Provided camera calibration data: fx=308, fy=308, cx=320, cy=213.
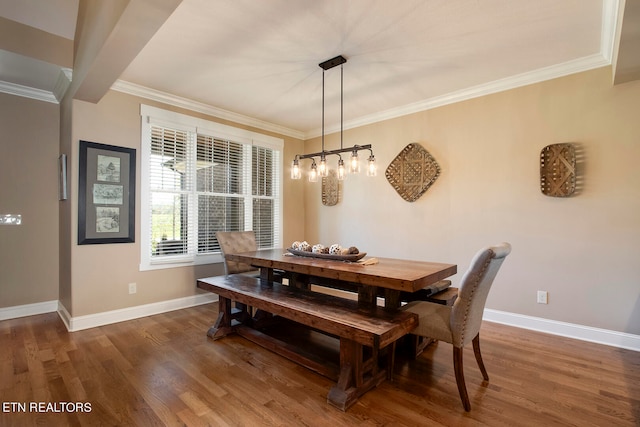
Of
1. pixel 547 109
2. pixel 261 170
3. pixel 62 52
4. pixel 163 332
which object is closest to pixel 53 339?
pixel 163 332

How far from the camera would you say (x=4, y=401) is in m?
1.92

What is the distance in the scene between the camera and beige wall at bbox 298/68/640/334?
9.05ft

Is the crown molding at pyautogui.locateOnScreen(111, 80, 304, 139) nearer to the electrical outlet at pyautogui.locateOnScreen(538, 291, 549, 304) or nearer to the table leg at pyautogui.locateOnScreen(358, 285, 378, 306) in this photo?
the table leg at pyautogui.locateOnScreen(358, 285, 378, 306)

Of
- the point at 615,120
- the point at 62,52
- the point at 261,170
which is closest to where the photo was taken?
the point at 615,120

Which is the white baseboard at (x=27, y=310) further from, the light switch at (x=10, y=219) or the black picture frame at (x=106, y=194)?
the black picture frame at (x=106, y=194)

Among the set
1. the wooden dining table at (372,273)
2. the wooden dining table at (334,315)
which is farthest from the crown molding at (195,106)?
the wooden dining table at (372,273)

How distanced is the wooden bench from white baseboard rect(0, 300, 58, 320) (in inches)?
89.6

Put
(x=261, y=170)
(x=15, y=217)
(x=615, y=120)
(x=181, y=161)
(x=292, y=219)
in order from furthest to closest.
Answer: (x=292, y=219) → (x=261, y=170) → (x=181, y=161) → (x=15, y=217) → (x=615, y=120)

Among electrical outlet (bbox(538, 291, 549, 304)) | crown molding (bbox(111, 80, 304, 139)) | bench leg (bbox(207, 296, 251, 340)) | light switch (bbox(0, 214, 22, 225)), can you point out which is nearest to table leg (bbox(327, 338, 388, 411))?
bench leg (bbox(207, 296, 251, 340))

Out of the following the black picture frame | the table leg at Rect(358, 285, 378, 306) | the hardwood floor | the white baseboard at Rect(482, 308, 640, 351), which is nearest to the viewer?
the hardwood floor

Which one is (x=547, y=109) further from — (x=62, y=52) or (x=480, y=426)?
(x=62, y=52)

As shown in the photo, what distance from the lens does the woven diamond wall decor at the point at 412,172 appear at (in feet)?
12.8

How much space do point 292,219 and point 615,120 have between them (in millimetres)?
4109

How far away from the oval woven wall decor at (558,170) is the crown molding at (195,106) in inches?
141
